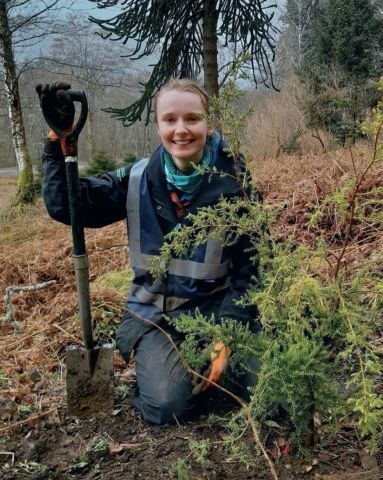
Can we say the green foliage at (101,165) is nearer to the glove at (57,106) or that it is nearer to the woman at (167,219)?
the woman at (167,219)

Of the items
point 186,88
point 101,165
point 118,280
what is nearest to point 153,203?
point 186,88

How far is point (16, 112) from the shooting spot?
9492 mm

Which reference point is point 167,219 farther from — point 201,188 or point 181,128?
point 181,128

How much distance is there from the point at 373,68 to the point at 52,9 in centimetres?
1495

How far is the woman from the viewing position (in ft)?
7.38

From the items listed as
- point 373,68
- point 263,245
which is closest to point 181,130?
point 263,245

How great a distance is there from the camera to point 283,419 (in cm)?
201

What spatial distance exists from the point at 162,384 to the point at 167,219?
911 mm

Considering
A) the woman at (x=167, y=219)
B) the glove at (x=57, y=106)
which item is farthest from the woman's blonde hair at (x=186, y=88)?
the glove at (x=57, y=106)

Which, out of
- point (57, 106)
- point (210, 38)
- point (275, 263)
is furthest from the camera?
point (210, 38)

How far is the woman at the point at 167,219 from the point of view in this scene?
2.25 meters

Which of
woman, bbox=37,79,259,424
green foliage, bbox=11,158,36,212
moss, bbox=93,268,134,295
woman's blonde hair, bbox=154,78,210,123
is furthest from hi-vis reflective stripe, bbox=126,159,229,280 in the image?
green foliage, bbox=11,158,36,212

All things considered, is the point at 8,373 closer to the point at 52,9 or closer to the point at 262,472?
the point at 262,472

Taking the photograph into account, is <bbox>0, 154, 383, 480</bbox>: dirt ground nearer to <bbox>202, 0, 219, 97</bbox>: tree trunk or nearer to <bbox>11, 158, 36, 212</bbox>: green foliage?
<bbox>202, 0, 219, 97</bbox>: tree trunk
